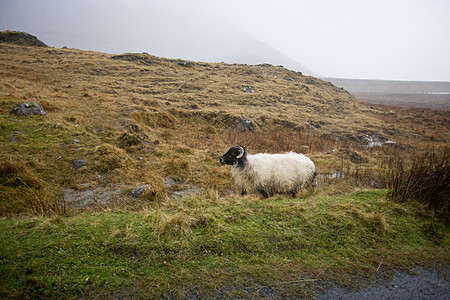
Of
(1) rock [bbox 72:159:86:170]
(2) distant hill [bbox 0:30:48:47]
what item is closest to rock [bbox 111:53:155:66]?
(2) distant hill [bbox 0:30:48:47]

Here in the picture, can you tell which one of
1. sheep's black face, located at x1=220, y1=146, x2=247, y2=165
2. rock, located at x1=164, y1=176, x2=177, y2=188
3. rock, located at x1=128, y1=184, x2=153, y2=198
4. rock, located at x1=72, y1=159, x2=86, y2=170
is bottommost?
rock, located at x1=164, y1=176, x2=177, y2=188

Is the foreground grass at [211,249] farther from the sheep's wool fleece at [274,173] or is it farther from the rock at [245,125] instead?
the rock at [245,125]

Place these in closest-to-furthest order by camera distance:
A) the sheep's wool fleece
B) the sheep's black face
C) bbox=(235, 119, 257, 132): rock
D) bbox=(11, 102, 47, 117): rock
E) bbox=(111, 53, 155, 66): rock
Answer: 1. the sheep's wool fleece
2. the sheep's black face
3. bbox=(11, 102, 47, 117): rock
4. bbox=(235, 119, 257, 132): rock
5. bbox=(111, 53, 155, 66): rock

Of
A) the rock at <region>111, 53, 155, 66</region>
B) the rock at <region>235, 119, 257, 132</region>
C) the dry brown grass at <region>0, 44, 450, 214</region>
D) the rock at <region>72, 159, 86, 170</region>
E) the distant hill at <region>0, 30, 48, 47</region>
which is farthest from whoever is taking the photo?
the distant hill at <region>0, 30, 48, 47</region>

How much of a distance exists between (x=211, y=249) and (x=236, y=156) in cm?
410

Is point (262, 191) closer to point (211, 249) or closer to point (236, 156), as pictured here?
point (236, 156)

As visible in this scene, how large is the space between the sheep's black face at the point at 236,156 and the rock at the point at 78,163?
5466 millimetres

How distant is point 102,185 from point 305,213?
6.61m

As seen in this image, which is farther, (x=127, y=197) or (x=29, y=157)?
(x=29, y=157)

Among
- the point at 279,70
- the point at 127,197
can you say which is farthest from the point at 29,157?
the point at 279,70

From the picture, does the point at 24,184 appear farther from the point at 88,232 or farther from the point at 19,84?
the point at 19,84

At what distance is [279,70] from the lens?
4994 cm

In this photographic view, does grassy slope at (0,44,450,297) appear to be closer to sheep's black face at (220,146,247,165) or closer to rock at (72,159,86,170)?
rock at (72,159,86,170)

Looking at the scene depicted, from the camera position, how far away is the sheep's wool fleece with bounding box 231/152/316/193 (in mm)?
6934
